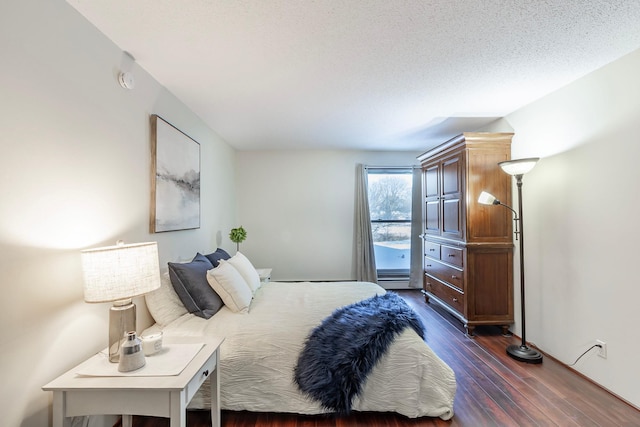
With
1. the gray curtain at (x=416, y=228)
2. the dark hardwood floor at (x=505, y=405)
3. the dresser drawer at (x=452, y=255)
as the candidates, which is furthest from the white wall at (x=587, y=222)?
the gray curtain at (x=416, y=228)

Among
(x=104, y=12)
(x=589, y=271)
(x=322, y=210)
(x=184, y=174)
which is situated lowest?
(x=589, y=271)

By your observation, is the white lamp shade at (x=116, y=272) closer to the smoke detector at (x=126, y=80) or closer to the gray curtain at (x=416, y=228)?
the smoke detector at (x=126, y=80)

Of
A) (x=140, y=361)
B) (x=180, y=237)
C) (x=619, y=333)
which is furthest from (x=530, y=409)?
(x=180, y=237)

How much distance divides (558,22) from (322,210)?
141 inches

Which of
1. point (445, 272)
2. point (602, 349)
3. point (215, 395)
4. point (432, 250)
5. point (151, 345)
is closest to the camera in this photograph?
point (151, 345)

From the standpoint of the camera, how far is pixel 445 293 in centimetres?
338

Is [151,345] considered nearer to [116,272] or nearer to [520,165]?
[116,272]

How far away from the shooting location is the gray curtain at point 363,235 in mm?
4582

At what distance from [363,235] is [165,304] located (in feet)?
10.7

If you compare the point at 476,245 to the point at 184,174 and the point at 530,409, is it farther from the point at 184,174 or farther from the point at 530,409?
the point at 184,174

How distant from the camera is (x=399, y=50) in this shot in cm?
184

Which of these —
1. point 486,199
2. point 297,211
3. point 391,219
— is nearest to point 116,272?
point 486,199

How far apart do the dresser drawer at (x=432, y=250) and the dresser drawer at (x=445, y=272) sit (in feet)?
0.26

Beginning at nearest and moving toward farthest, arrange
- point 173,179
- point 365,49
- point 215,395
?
point 215,395, point 365,49, point 173,179
